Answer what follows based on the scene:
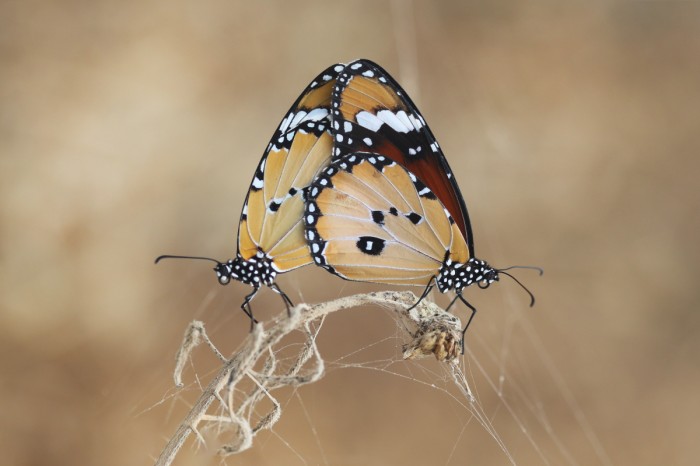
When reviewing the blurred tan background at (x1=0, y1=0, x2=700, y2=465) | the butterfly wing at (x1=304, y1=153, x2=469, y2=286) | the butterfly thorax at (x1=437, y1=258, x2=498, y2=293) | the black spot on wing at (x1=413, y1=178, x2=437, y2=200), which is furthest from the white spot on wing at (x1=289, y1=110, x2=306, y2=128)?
the blurred tan background at (x1=0, y1=0, x2=700, y2=465)

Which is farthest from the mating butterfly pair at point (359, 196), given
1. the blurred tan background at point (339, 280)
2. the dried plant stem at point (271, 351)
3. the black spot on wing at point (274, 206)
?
the blurred tan background at point (339, 280)

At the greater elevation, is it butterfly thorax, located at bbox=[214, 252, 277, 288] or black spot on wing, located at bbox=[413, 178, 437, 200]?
black spot on wing, located at bbox=[413, 178, 437, 200]

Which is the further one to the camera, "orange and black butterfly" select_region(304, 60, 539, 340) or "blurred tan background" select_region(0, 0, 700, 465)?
"blurred tan background" select_region(0, 0, 700, 465)

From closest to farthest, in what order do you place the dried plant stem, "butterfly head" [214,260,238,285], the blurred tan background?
the dried plant stem
"butterfly head" [214,260,238,285]
the blurred tan background

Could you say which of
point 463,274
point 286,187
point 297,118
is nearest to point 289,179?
point 286,187

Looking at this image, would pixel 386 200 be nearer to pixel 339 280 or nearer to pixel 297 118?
pixel 297 118

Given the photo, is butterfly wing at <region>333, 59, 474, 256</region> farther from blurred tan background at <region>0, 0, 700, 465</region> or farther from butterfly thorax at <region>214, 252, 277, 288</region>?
blurred tan background at <region>0, 0, 700, 465</region>

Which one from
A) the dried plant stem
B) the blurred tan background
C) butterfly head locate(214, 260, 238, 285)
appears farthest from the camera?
the blurred tan background
